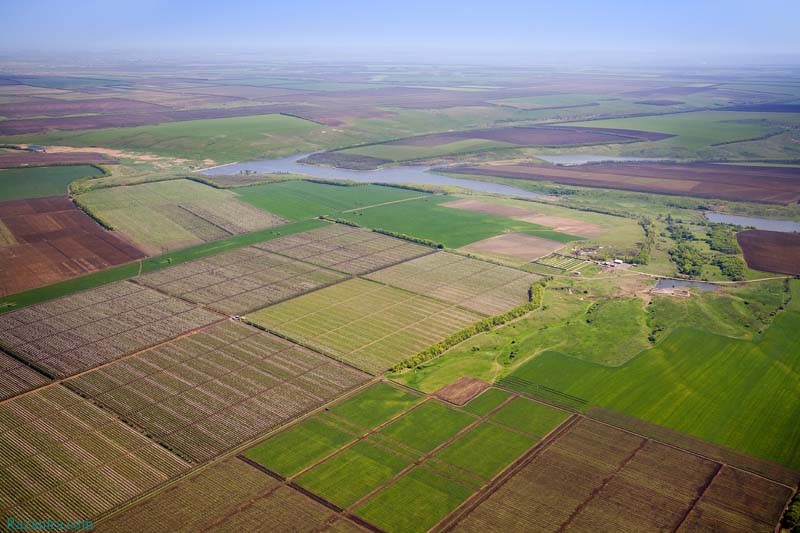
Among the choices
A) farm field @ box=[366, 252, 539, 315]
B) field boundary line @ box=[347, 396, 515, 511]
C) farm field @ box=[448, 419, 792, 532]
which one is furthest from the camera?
farm field @ box=[366, 252, 539, 315]

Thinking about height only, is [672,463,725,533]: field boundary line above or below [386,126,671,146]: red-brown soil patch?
below

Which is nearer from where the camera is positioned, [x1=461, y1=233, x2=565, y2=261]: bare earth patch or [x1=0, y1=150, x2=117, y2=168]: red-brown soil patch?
[x1=461, y1=233, x2=565, y2=261]: bare earth patch

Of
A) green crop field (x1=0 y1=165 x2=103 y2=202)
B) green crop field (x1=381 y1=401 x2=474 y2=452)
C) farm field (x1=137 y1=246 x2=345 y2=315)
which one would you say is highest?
green crop field (x1=0 y1=165 x2=103 y2=202)

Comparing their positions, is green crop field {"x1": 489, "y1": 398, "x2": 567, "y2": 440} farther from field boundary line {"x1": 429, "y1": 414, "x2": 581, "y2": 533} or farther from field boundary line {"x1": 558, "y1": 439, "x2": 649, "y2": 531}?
field boundary line {"x1": 558, "y1": 439, "x2": 649, "y2": 531}

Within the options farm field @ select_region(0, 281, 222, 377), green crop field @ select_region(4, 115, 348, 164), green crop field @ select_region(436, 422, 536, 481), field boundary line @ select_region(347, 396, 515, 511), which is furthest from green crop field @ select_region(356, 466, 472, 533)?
green crop field @ select_region(4, 115, 348, 164)

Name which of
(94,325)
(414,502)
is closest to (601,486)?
(414,502)

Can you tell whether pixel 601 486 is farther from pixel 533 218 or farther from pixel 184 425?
pixel 533 218

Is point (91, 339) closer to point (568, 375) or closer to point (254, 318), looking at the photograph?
point (254, 318)

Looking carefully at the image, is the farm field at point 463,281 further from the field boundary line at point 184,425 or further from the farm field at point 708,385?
the field boundary line at point 184,425
